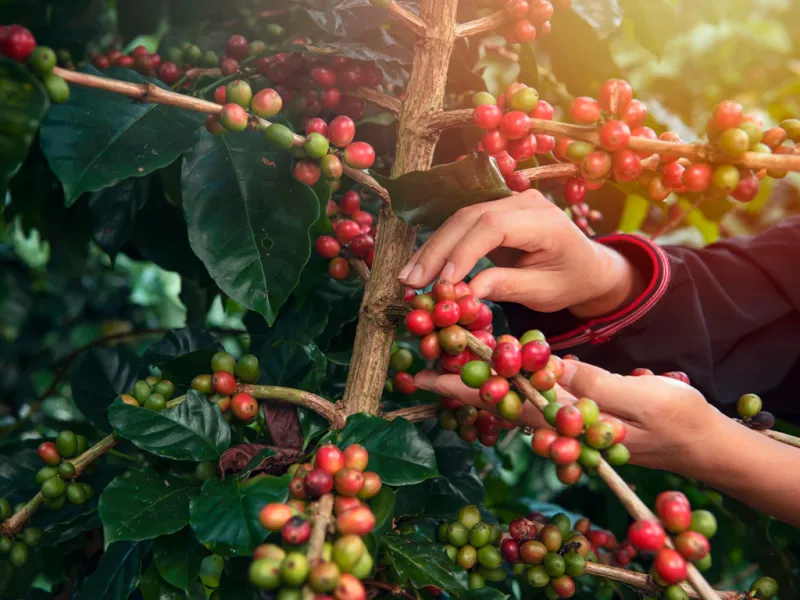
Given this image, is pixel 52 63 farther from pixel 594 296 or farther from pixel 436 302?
pixel 594 296

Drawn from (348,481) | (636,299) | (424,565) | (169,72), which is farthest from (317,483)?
(169,72)

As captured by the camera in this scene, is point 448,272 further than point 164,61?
No

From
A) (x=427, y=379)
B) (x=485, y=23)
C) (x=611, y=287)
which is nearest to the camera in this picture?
(x=427, y=379)

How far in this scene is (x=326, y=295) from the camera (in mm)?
1348

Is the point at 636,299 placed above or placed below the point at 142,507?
above

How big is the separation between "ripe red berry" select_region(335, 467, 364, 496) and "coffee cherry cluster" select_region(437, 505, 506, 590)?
1.22 feet

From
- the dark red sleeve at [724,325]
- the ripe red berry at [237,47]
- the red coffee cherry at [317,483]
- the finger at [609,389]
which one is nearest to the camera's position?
the red coffee cherry at [317,483]

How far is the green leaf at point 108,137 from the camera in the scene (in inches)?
33.9

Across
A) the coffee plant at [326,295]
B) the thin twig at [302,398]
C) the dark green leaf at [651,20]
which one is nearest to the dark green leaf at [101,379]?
the coffee plant at [326,295]

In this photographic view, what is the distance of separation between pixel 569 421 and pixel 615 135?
0.40 meters

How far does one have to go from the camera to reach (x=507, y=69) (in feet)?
6.87

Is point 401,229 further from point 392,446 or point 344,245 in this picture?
point 392,446

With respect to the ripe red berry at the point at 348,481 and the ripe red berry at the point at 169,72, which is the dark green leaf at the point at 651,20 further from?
the ripe red berry at the point at 348,481

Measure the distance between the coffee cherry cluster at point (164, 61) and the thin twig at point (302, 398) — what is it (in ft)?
2.20
